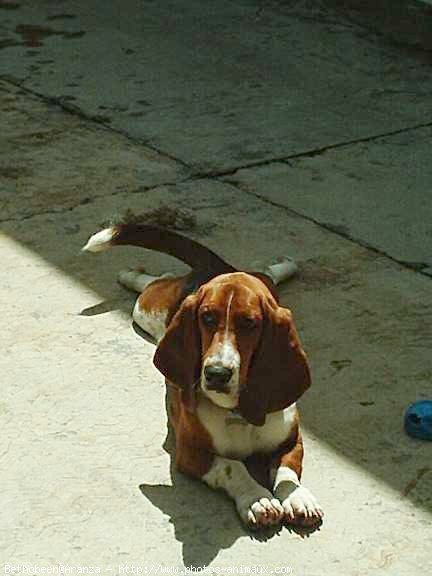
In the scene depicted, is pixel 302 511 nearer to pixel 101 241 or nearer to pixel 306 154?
pixel 101 241

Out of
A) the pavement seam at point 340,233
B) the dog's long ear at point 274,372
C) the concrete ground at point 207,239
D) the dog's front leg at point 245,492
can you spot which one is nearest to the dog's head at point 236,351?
the dog's long ear at point 274,372

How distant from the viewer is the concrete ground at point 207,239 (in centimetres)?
336

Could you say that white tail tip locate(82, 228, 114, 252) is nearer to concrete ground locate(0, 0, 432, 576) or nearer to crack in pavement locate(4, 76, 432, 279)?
concrete ground locate(0, 0, 432, 576)

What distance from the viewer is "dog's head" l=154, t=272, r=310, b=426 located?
328cm

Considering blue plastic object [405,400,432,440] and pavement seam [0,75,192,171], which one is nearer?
blue plastic object [405,400,432,440]

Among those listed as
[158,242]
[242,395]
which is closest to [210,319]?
[242,395]

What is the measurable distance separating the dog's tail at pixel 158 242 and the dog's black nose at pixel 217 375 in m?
1.05

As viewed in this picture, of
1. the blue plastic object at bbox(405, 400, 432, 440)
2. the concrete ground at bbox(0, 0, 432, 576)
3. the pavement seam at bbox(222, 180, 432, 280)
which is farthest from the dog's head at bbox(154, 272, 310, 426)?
the pavement seam at bbox(222, 180, 432, 280)

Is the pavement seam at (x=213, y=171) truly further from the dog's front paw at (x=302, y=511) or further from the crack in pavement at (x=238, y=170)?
the dog's front paw at (x=302, y=511)

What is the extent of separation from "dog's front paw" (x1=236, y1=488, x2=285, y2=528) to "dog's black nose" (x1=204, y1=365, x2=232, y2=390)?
0.31m

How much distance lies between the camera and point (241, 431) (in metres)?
3.49

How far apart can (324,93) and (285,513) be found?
13.2ft

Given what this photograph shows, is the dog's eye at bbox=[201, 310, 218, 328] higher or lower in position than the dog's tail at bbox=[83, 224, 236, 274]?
higher

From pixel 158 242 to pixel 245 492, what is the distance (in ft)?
4.27
